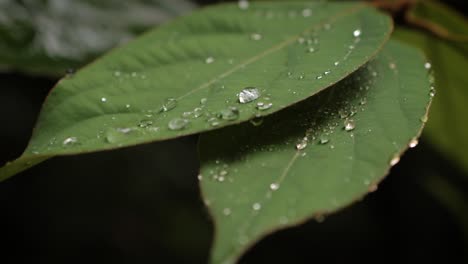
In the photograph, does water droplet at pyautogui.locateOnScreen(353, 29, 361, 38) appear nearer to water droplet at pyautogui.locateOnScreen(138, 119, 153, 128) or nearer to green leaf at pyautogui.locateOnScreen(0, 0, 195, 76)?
water droplet at pyautogui.locateOnScreen(138, 119, 153, 128)

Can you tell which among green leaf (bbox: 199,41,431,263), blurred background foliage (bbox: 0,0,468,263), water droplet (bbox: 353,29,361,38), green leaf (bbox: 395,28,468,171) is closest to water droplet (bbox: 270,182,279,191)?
green leaf (bbox: 199,41,431,263)

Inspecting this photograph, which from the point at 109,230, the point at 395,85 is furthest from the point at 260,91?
the point at 109,230

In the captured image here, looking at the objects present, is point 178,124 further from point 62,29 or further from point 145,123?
point 62,29

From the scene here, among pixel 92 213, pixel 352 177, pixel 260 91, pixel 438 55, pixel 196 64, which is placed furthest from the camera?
pixel 92 213

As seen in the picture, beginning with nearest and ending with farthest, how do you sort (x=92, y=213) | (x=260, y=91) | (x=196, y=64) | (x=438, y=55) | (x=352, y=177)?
(x=352, y=177) < (x=260, y=91) < (x=196, y=64) < (x=438, y=55) < (x=92, y=213)

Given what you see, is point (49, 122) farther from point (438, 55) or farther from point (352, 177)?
point (438, 55)

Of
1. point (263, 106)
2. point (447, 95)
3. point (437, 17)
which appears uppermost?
point (263, 106)

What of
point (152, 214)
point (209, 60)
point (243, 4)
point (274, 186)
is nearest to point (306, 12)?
point (243, 4)
